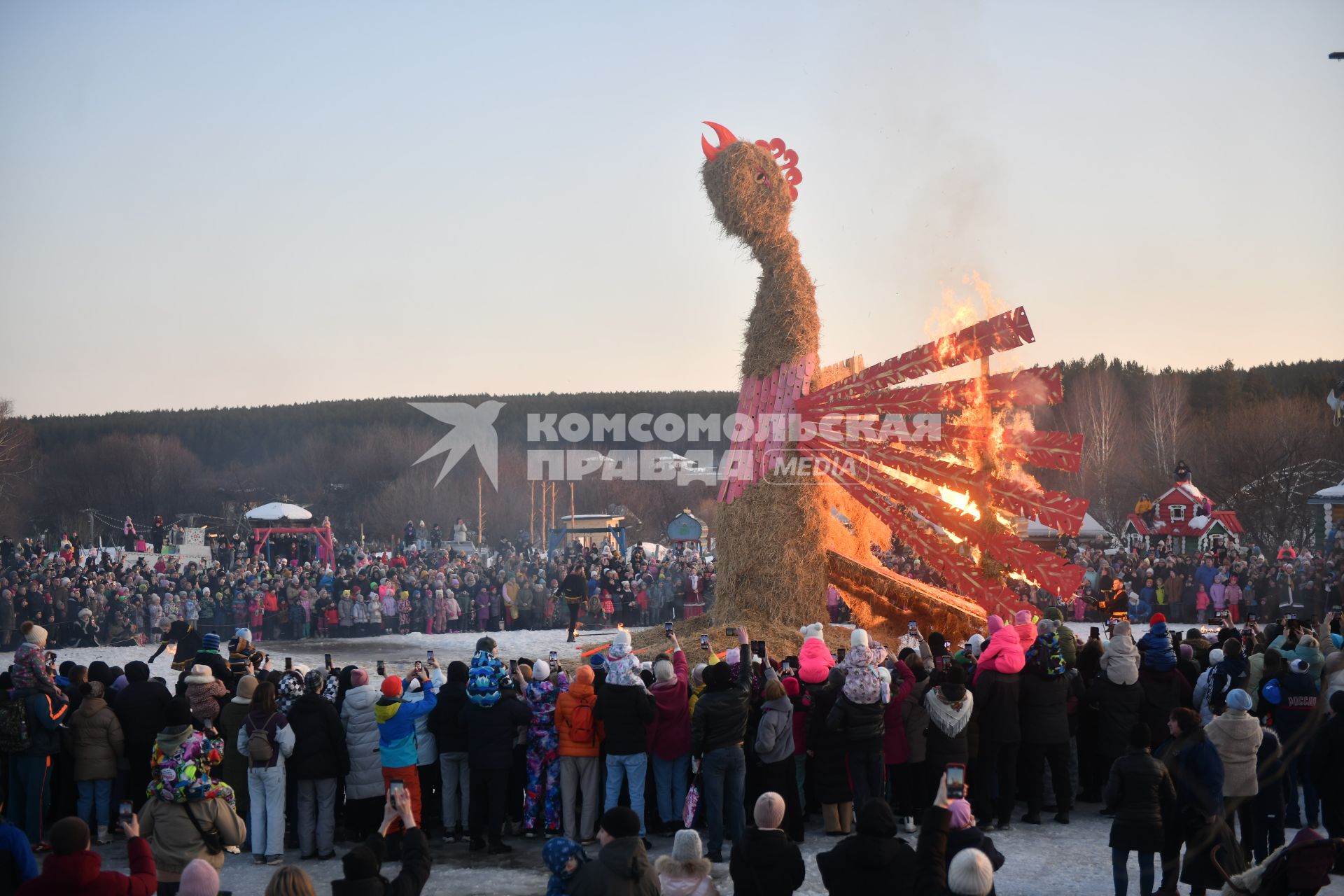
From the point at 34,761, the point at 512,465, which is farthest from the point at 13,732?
the point at 512,465

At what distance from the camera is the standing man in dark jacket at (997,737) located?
356 inches

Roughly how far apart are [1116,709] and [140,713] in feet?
24.9

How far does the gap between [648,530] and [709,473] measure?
26.6 meters

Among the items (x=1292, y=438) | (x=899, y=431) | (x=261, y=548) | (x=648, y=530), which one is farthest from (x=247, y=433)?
(x=899, y=431)

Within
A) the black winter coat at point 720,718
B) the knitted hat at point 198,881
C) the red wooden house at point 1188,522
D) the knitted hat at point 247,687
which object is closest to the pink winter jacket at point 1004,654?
the black winter coat at point 720,718

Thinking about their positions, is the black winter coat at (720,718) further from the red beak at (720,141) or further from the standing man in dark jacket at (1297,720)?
the red beak at (720,141)

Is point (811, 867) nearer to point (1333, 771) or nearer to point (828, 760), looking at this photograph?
point (828, 760)

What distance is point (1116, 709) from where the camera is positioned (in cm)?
935

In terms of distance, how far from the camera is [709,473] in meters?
32.5

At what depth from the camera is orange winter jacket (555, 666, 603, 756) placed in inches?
343

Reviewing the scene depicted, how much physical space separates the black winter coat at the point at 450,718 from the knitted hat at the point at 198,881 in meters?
3.85

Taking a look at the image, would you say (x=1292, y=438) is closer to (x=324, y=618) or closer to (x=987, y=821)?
(x=324, y=618)

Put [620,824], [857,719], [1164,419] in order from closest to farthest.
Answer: [620,824] < [857,719] < [1164,419]

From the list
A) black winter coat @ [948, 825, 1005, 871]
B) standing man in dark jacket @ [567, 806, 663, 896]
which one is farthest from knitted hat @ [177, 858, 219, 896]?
black winter coat @ [948, 825, 1005, 871]
